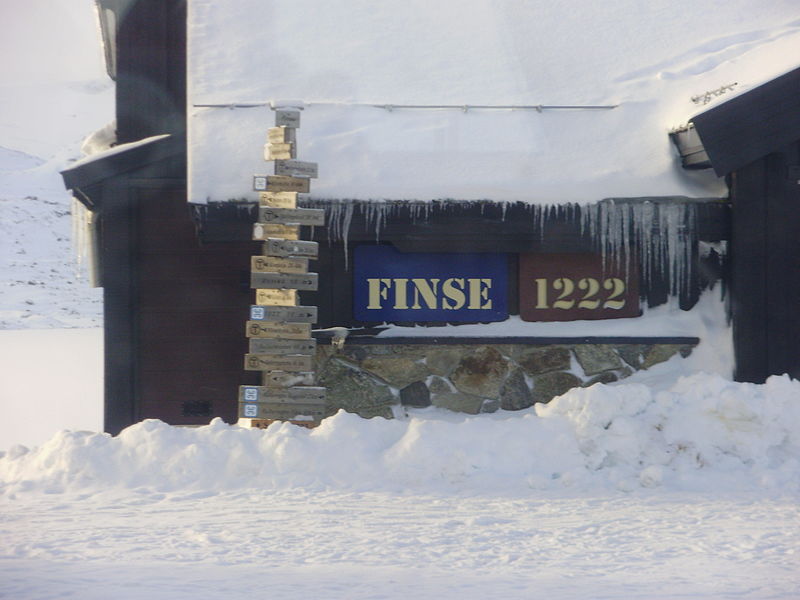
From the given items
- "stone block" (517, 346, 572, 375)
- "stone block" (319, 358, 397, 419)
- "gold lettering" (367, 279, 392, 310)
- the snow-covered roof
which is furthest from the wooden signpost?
"stone block" (517, 346, 572, 375)

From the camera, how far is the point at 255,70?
37.8 ft

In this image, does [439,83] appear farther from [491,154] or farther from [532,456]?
[532,456]

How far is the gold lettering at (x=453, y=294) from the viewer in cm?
1077

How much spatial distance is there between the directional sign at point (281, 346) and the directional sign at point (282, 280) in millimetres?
508

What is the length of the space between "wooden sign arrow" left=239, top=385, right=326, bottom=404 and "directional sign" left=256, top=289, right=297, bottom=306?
0.84 metres

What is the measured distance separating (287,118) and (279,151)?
0.33 meters

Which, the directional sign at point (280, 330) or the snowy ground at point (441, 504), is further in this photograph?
the directional sign at point (280, 330)

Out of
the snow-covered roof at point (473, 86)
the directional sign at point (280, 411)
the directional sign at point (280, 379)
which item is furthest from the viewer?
the snow-covered roof at point (473, 86)

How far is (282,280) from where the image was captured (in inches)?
368

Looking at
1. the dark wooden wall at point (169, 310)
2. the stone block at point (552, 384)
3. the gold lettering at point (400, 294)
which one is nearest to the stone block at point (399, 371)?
the gold lettering at point (400, 294)

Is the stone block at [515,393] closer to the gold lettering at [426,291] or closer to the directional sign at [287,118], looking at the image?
the gold lettering at [426,291]

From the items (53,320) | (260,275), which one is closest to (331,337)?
(260,275)

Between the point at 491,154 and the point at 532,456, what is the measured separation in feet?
13.0

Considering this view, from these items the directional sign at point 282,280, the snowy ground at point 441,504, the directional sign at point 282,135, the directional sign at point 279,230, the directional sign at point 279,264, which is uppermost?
the directional sign at point 282,135
